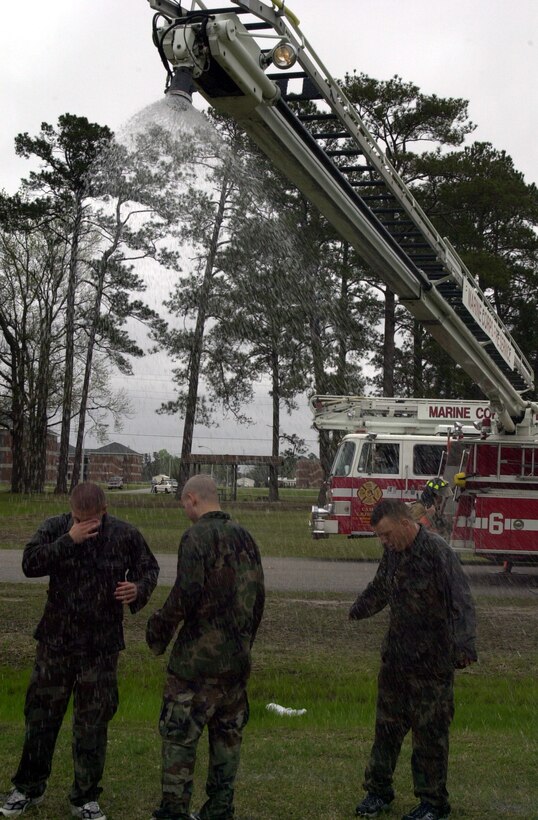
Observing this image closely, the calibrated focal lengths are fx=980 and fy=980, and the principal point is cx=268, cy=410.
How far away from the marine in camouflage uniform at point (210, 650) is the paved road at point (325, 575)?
9.21 m

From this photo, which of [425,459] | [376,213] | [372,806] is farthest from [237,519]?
[372,806]

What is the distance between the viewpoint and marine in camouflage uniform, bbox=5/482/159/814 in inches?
186

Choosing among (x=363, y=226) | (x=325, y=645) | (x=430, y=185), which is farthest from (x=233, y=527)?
(x=430, y=185)

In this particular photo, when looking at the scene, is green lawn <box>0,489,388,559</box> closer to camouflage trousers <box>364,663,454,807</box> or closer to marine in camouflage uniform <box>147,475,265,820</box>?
camouflage trousers <box>364,663,454,807</box>

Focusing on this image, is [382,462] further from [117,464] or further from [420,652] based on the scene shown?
[117,464]

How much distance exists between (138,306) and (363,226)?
99.4ft

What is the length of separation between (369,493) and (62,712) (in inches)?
574

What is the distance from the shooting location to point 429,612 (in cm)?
487

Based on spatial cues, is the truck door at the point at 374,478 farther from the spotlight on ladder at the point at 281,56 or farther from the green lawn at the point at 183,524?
the spotlight on ladder at the point at 281,56

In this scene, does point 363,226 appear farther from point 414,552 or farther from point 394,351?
point 394,351

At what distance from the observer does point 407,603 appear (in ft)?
16.1

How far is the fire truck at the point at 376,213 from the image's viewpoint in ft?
17.4

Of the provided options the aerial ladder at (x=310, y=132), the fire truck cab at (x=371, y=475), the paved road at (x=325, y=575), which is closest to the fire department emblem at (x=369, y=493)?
the fire truck cab at (x=371, y=475)

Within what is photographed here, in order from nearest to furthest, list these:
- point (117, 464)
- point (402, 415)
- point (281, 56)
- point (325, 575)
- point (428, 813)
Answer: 1. point (428, 813)
2. point (281, 56)
3. point (325, 575)
4. point (402, 415)
5. point (117, 464)
